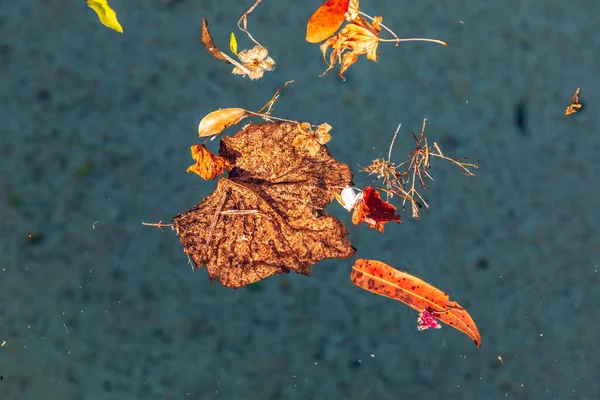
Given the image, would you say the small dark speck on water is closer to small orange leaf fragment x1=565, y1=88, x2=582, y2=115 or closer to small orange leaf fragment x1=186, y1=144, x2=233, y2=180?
small orange leaf fragment x1=565, y1=88, x2=582, y2=115

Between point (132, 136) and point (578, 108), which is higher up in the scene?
point (578, 108)

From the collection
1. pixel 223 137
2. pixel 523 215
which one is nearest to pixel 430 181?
pixel 523 215

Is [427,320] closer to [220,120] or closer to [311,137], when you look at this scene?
[311,137]

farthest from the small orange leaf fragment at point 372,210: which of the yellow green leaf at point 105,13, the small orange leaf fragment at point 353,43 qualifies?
the yellow green leaf at point 105,13

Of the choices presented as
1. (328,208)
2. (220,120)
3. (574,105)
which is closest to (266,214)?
(328,208)

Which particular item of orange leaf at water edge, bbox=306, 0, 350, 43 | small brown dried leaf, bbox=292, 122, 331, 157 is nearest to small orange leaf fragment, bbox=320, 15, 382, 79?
orange leaf at water edge, bbox=306, 0, 350, 43

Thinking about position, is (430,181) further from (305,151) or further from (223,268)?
(223,268)
